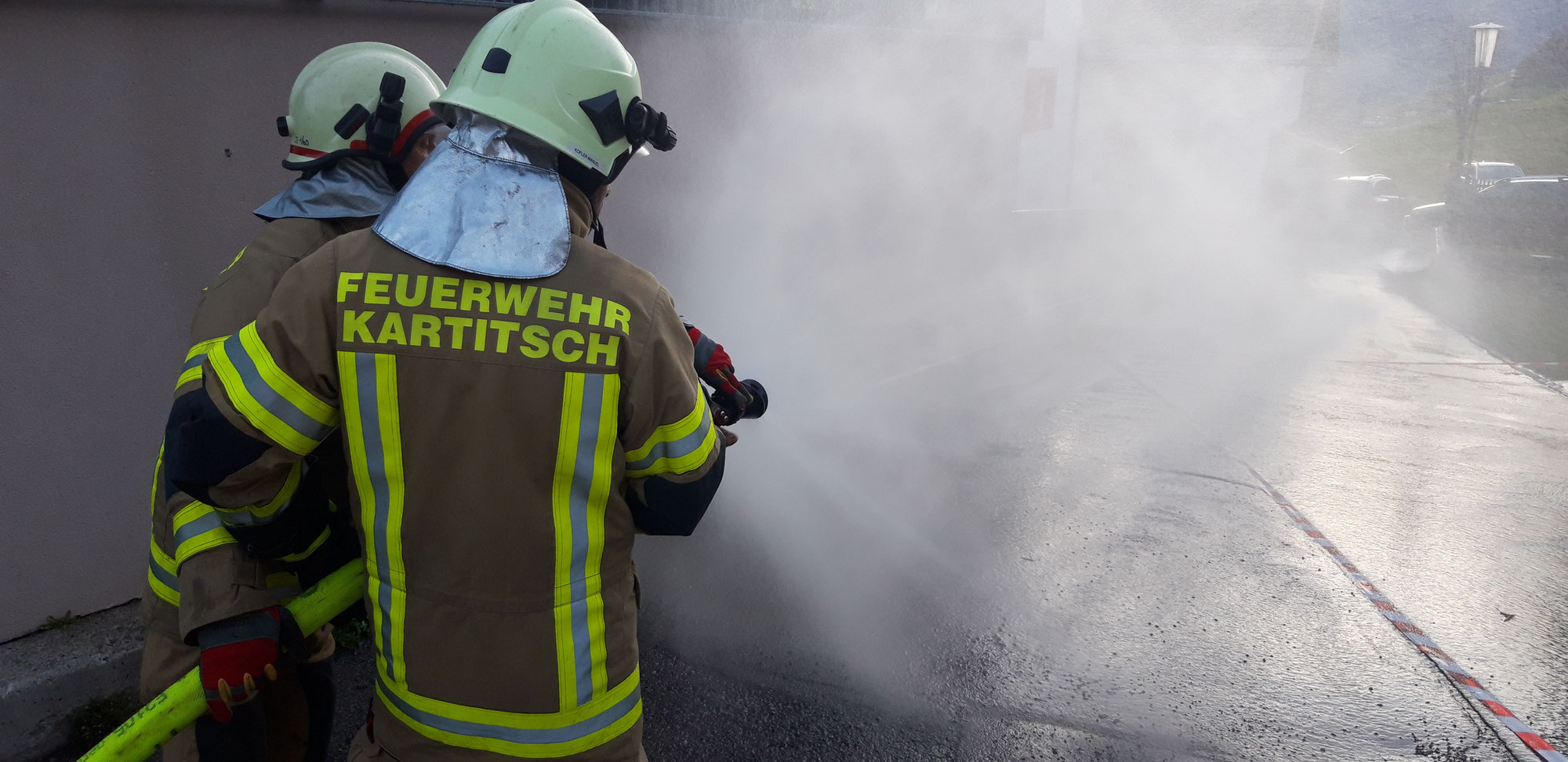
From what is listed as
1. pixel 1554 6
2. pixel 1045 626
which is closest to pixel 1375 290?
pixel 1045 626

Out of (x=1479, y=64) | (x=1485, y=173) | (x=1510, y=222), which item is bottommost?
(x=1510, y=222)

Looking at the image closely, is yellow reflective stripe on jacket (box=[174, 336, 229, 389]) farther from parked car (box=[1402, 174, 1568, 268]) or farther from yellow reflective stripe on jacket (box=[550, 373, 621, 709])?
parked car (box=[1402, 174, 1568, 268])

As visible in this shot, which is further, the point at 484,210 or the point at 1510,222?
the point at 1510,222

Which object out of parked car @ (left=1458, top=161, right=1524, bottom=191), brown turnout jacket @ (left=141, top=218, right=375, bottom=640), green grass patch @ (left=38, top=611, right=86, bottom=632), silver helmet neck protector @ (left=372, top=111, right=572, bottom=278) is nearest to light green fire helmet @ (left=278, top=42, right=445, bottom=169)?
brown turnout jacket @ (left=141, top=218, right=375, bottom=640)

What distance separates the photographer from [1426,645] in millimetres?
3568

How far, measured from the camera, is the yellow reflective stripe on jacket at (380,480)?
128cm

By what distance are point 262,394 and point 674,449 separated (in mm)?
575

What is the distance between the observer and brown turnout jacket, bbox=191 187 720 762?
1277 mm

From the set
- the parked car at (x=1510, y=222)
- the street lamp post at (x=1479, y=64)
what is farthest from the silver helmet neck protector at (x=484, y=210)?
the street lamp post at (x=1479, y=64)

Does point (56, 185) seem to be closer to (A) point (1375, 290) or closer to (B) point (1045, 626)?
(B) point (1045, 626)

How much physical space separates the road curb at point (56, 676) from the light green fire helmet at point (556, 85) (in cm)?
248

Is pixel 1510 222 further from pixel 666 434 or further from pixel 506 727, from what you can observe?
pixel 506 727

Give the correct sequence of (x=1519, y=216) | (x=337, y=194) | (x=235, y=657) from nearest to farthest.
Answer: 1. (x=235, y=657)
2. (x=337, y=194)
3. (x=1519, y=216)

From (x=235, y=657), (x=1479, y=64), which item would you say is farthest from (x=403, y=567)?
(x=1479, y=64)
